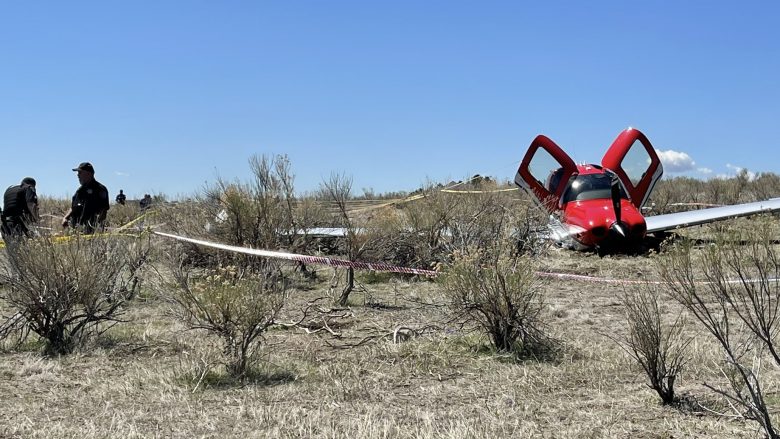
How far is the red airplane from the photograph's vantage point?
38.2 feet

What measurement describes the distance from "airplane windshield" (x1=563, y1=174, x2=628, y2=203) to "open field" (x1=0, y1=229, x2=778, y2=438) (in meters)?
6.17

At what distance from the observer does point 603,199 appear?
1259cm

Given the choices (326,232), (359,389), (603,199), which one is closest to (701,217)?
(603,199)

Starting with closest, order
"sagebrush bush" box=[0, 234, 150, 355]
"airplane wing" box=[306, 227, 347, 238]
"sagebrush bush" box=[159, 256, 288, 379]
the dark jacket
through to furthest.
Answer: "sagebrush bush" box=[159, 256, 288, 379] < "sagebrush bush" box=[0, 234, 150, 355] < the dark jacket < "airplane wing" box=[306, 227, 347, 238]

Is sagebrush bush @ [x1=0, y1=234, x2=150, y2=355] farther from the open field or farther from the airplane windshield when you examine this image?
the airplane windshield

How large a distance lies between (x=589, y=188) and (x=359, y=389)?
368 inches

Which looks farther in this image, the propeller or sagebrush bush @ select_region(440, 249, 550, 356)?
the propeller

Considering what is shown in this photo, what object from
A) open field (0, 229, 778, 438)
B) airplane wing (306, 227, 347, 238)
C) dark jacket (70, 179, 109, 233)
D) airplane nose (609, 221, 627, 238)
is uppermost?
dark jacket (70, 179, 109, 233)

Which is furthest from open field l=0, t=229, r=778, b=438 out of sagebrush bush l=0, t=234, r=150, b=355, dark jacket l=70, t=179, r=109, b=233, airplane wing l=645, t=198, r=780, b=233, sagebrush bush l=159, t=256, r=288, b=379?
airplane wing l=645, t=198, r=780, b=233

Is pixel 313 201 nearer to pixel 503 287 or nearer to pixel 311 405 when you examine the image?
pixel 503 287

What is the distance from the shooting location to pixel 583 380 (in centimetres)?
465

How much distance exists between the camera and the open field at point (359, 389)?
12.4 feet

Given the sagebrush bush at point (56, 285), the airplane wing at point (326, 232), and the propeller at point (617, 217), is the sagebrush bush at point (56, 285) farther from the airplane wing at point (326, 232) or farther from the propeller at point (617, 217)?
the propeller at point (617, 217)

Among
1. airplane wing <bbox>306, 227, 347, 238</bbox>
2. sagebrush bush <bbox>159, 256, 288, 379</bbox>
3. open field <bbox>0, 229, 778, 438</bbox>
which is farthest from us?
airplane wing <bbox>306, 227, 347, 238</bbox>
